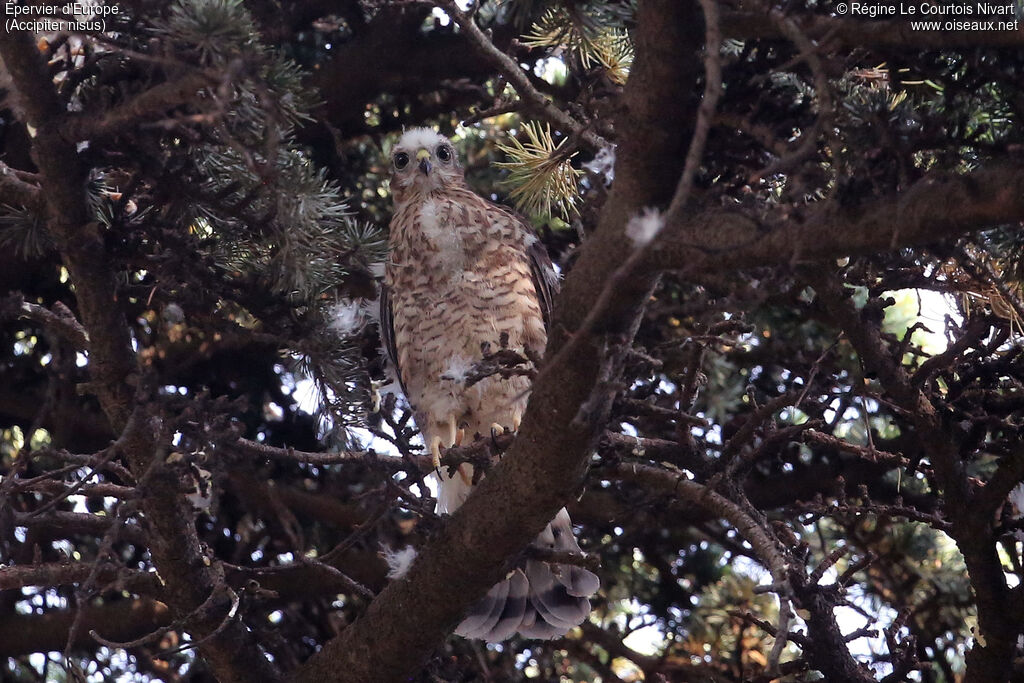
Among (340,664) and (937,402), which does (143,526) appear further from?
(937,402)

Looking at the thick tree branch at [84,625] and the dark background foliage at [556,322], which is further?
the thick tree branch at [84,625]

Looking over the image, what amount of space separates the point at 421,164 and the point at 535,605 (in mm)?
1622

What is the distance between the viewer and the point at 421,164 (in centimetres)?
375

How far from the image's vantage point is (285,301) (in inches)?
94.3

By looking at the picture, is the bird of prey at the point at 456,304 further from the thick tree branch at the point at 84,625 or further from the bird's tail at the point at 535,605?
the thick tree branch at the point at 84,625

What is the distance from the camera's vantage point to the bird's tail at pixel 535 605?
3.01 meters

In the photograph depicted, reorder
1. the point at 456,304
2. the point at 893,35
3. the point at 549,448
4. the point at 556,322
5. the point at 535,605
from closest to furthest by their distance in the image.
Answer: the point at 893,35, the point at 556,322, the point at 549,448, the point at 535,605, the point at 456,304

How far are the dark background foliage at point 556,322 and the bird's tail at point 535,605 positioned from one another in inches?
5.6

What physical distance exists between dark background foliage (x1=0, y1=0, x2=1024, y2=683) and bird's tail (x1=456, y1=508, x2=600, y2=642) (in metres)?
0.14

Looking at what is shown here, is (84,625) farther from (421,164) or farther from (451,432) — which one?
(421,164)

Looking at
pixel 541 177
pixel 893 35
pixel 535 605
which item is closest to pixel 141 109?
pixel 541 177

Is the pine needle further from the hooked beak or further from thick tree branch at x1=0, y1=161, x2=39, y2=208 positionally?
thick tree branch at x1=0, y1=161, x2=39, y2=208

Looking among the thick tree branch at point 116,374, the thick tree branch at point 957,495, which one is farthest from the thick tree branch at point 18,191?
the thick tree branch at point 957,495

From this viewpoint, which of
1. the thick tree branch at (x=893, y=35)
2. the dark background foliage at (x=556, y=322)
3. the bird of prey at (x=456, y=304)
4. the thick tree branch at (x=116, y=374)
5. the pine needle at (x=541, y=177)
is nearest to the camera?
the thick tree branch at (x=893, y=35)
